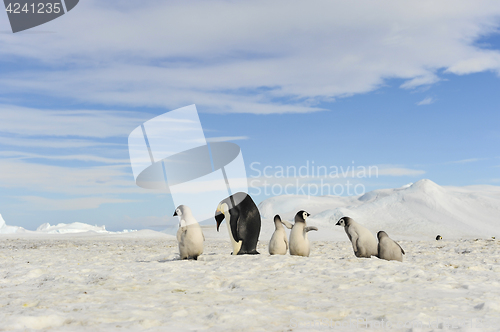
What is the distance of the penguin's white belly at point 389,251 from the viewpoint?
8578mm

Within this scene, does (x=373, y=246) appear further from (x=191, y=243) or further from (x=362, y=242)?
(x=191, y=243)

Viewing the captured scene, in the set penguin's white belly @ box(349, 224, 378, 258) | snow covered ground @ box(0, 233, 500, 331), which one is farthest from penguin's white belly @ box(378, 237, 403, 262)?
snow covered ground @ box(0, 233, 500, 331)

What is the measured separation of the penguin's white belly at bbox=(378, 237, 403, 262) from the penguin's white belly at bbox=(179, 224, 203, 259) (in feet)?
13.1

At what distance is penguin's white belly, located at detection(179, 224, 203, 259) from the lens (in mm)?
8641

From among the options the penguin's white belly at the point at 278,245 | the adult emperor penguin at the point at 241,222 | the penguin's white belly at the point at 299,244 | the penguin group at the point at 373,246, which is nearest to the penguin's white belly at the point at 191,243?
the adult emperor penguin at the point at 241,222

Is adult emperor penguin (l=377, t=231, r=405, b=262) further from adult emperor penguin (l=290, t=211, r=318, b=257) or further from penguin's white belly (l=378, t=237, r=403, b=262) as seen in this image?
adult emperor penguin (l=290, t=211, r=318, b=257)

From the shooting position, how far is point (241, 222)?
31.6 ft

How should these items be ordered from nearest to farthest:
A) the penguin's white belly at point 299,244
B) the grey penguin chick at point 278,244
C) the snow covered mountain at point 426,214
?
the penguin's white belly at point 299,244 < the grey penguin chick at point 278,244 < the snow covered mountain at point 426,214

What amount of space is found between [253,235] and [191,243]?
1.74m

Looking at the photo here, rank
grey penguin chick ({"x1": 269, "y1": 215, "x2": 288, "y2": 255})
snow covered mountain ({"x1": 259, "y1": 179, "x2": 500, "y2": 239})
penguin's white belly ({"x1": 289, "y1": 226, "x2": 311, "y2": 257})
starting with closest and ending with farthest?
1. penguin's white belly ({"x1": 289, "y1": 226, "x2": 311, "y2": 257})
2. grey penguin chick ({"x1": 269, "y1": 215, "x2": 288, "y2": 255})
3. snow covered mountain ({"x1": 259, "y1": 179, "x2": 500, "y2": 239})

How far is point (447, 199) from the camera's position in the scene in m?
35.0

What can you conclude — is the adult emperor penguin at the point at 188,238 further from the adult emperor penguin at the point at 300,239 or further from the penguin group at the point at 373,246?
the penguin group at the point at 373,246

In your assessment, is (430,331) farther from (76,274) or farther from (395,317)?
(76,274)

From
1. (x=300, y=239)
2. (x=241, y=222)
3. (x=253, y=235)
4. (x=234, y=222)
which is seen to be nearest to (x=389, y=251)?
(x=300, y=239)
